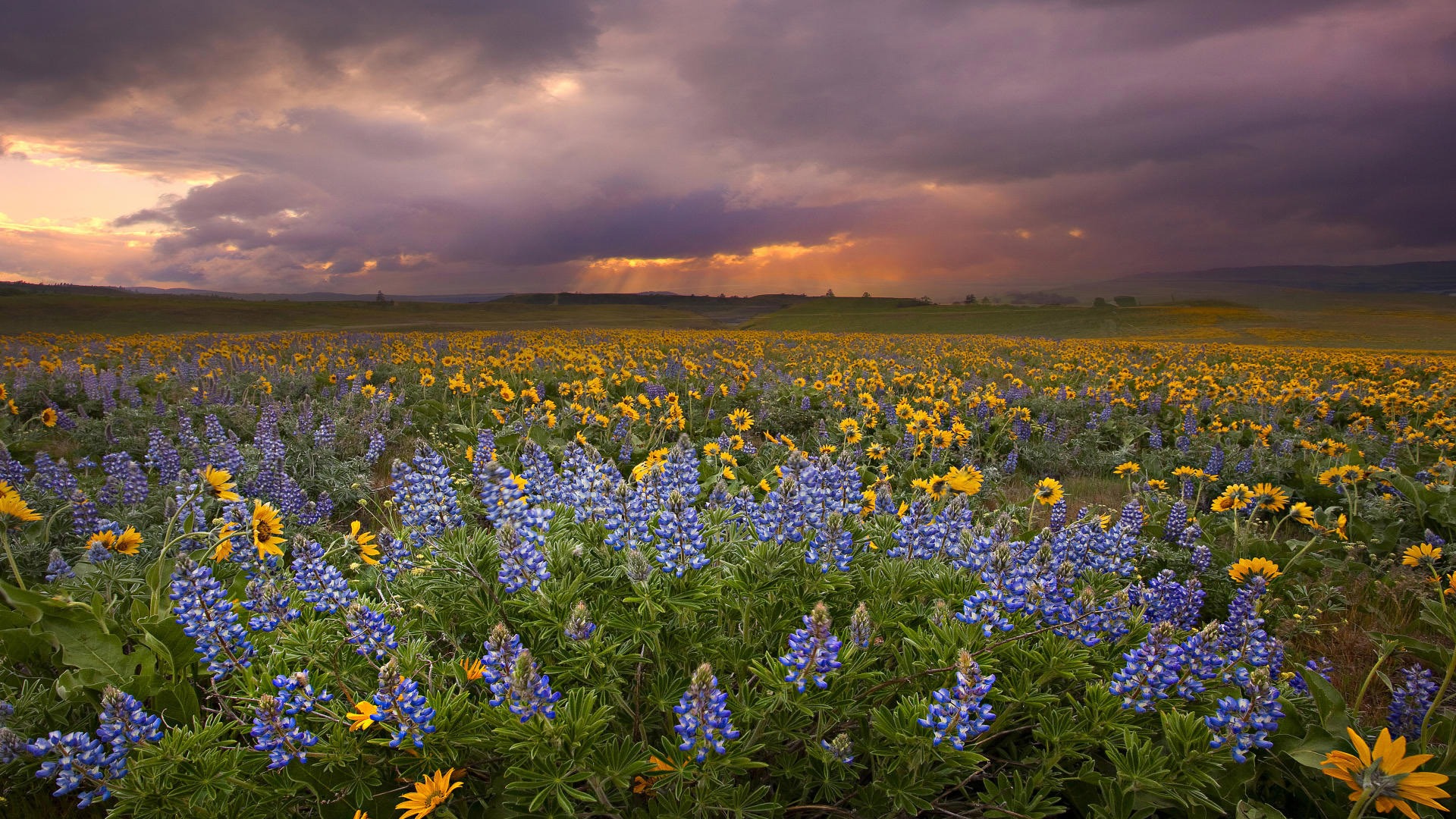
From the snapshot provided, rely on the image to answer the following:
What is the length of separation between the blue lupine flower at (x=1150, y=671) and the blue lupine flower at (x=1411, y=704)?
152 centimetres


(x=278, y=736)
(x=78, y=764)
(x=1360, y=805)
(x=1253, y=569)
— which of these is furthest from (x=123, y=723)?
(x=1253, y=569)

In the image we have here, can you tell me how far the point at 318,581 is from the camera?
2578 millimetres

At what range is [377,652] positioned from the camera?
2199 millimetres

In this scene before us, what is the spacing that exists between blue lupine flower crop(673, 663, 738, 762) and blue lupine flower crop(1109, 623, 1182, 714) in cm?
141

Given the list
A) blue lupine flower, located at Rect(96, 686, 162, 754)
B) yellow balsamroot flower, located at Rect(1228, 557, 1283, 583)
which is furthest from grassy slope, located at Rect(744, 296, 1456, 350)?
blue lupine flower, located at Rect(96, 686, 162, 754)

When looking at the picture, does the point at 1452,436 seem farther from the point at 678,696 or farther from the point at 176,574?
the point at 176,574

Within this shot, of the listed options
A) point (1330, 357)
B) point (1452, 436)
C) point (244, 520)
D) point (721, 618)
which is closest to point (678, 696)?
point (721, 618)

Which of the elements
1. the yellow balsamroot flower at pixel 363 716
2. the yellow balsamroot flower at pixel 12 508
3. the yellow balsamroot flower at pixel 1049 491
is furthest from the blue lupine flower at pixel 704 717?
the yellow balsamroot flower at pixel 1049 491

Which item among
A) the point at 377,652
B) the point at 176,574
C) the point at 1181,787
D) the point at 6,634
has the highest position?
the point at 176,574

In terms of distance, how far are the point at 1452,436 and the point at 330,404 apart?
631 inches

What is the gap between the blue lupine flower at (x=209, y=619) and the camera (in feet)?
7.39

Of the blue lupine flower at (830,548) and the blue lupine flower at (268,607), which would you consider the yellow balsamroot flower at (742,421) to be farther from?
the blue lupine flower at (268,607)

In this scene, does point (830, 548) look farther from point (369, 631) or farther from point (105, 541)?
point (105, 541)

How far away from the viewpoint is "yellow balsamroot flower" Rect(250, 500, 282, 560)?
270 centimetres
